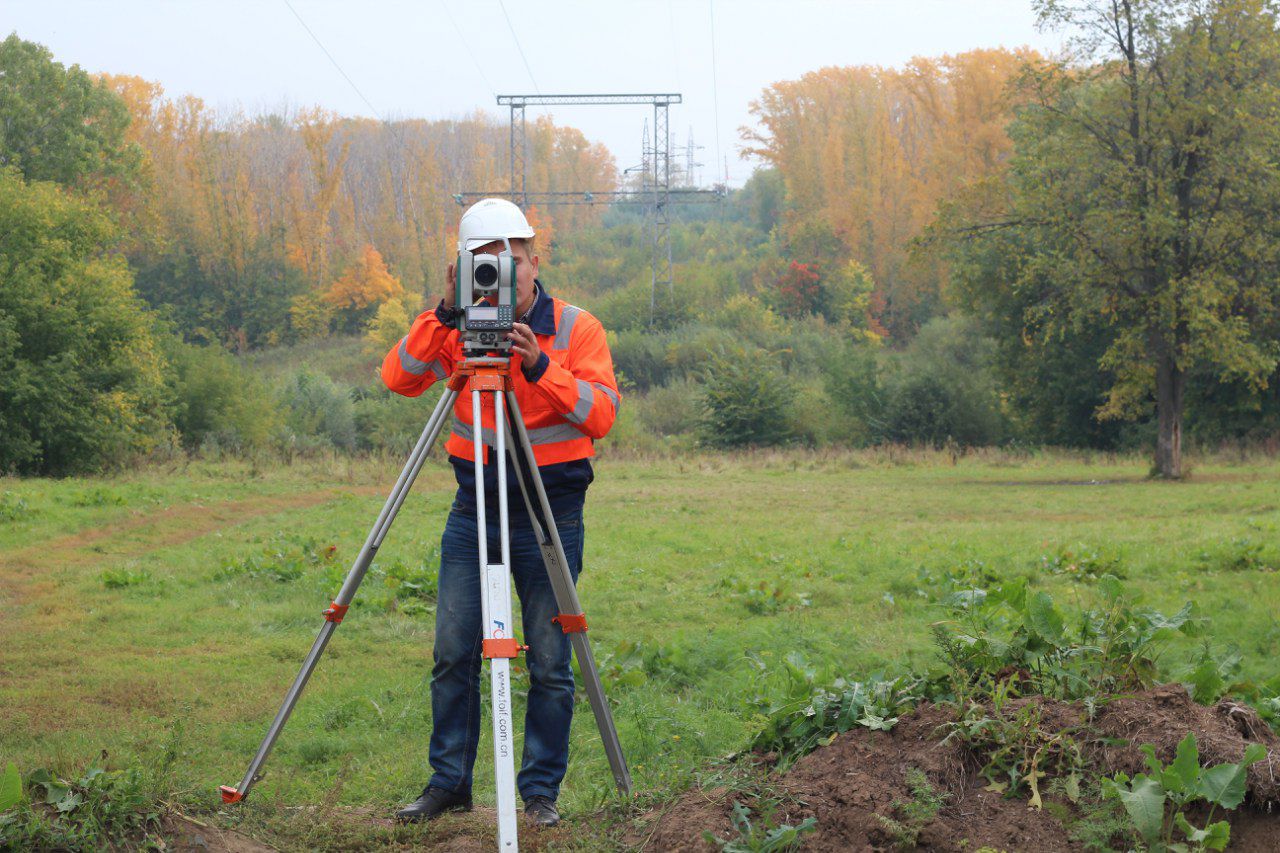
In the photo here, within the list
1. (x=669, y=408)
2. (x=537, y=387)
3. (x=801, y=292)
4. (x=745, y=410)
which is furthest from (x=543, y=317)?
(x=801, y=292)

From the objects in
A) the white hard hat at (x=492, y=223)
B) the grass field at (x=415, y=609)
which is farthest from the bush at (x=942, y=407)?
the white hard hat at (x=492, y=223)

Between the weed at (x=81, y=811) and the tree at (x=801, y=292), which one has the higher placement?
the tree at (x=801, y=292)

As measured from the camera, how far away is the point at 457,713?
4.65 meters

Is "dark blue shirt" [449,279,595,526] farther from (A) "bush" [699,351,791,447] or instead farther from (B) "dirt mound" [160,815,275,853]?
(A) "bush" [699,351,791,447]

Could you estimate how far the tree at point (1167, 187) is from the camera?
26.3 metres

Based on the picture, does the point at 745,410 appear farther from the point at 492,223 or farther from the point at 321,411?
the point at 492,223

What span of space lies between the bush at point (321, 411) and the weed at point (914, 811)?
41544 mm

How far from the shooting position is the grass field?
6.15 m

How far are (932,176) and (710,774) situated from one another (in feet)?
223

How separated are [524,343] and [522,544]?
0.88 m

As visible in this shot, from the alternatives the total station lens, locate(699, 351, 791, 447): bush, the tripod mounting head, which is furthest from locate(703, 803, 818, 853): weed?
locate(699, 351, 791, 447): bush

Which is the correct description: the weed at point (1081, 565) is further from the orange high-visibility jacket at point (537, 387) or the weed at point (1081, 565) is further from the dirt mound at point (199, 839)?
the dirt mound at point (199, 839)

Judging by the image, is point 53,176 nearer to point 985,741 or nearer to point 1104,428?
point 1104,428

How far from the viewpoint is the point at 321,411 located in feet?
150
